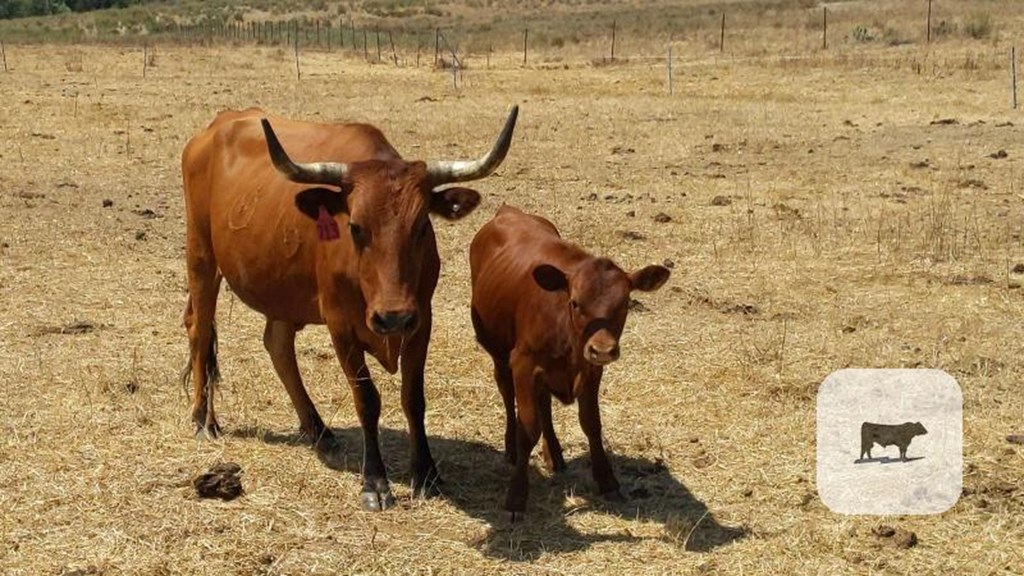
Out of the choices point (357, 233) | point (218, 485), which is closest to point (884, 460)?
point (357, 233)

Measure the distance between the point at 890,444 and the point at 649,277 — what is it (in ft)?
5.57

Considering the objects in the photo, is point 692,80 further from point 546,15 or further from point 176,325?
point 546,15

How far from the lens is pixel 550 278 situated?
18.9 ft

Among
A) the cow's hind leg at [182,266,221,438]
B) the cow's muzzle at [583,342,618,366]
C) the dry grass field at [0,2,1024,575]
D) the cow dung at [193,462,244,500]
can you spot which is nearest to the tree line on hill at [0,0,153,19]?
the dry grass field at [0,2,1024,575]

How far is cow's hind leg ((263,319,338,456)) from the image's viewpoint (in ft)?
23.3

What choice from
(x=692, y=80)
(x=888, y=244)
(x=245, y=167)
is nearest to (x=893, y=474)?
(x=245, y=167)

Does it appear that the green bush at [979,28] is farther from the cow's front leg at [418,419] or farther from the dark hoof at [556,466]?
the cow's front leg at [418,419]

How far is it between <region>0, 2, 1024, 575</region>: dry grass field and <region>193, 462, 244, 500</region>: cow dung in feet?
0.26

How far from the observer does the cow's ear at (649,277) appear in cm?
575

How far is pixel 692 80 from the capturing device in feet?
92.9

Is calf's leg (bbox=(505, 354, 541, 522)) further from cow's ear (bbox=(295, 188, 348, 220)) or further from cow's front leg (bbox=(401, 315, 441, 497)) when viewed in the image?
cow's ear (bbox=(295, 188, 348, 220))

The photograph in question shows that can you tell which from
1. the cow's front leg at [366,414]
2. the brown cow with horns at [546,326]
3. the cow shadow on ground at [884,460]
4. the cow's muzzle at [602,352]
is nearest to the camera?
the cow's muzzle at [602,352]

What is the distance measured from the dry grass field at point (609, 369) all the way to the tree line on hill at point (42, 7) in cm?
6182

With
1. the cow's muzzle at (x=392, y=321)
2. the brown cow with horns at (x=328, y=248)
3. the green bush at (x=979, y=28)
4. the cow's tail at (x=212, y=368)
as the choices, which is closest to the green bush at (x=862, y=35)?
the green bush at (x=979, y=28)
